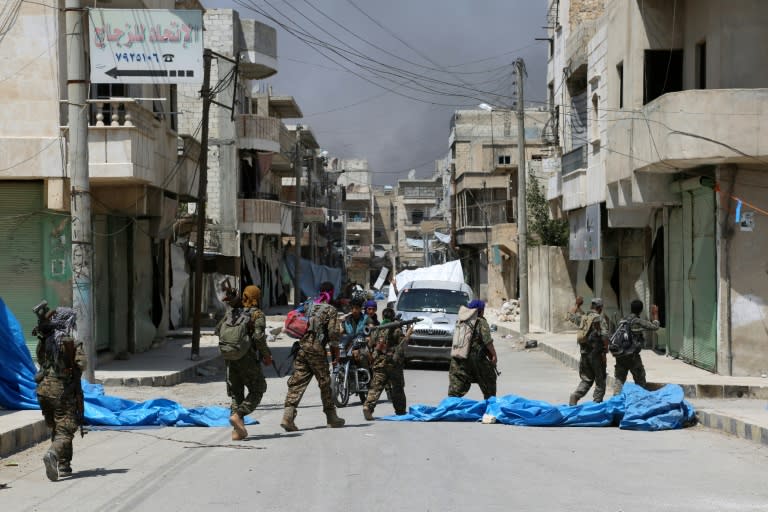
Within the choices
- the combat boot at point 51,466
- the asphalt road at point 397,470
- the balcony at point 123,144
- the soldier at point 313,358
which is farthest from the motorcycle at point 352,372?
the balcony at point 123,144

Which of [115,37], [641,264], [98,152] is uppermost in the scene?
[115,37]

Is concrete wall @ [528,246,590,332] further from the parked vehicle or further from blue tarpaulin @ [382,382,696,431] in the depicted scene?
blue tarpaulin @ [382,382,696,431]

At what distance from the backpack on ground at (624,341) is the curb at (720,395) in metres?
1.23

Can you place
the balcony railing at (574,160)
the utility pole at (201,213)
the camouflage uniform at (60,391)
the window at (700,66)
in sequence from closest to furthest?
the camouflage uniform at (60,391), the window at (700,66), the utility pole at (201,213), the balcony railing at (574,160)

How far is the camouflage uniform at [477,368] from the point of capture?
13.1m

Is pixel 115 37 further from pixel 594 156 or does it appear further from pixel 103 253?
pixel 594 156

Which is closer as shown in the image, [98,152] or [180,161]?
[98,152]

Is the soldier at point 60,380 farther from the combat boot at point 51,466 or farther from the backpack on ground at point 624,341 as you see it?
the backpack on ground at point 624,341

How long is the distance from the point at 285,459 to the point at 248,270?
39.0 metres

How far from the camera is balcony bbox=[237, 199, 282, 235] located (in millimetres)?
44344

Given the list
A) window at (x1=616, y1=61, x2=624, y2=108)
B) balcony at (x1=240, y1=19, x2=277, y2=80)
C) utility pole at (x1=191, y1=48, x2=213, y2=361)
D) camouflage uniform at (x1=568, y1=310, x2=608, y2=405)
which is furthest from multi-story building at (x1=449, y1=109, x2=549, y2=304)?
camouflage uniform at (x1=568, y1=310, x2=608, y2=405)

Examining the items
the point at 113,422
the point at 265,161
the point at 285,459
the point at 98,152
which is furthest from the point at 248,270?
the point at 285,459

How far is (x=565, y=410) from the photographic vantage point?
12.9 metres

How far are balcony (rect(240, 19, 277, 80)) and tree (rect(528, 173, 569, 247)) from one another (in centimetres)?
1296
